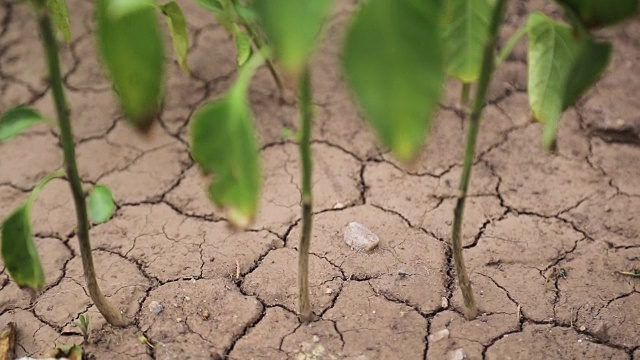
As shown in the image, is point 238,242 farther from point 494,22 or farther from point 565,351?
point 494,22

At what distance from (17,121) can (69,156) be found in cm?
12

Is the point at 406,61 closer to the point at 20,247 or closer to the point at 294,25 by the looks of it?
the point at 294,25

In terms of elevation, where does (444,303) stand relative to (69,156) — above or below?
below

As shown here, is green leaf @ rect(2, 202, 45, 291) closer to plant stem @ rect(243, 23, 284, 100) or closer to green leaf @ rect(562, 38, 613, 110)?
plant stem @ rect(243, 23, 284, 100)

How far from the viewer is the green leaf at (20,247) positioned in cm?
156

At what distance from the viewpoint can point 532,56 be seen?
157cm

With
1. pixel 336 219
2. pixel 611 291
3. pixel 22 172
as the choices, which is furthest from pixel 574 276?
pixel 22 172

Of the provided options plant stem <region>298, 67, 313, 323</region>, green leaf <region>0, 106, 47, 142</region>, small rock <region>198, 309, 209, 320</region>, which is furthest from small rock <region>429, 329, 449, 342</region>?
green leaf <region>0, 106, 47, 142</region>

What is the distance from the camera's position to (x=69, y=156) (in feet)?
5.06

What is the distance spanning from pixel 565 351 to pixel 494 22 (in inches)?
36.6

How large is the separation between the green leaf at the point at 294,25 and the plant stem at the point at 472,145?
546mm

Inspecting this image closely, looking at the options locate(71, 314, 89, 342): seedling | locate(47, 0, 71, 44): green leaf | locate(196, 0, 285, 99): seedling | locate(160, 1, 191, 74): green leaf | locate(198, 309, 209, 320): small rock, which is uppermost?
locate(196, 0, 285, 99): seedling

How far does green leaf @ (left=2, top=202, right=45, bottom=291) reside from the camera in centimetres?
156

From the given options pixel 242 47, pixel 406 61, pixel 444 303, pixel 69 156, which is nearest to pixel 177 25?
pixel 242 47
